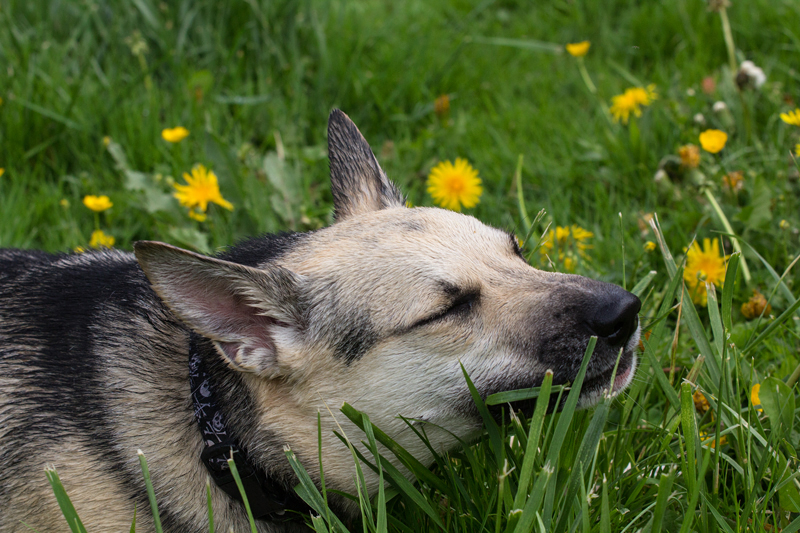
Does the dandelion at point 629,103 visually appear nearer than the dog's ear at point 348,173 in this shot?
No

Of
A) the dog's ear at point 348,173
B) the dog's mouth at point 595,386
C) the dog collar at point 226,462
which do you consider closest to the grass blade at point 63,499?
the dog collar at point 226,462

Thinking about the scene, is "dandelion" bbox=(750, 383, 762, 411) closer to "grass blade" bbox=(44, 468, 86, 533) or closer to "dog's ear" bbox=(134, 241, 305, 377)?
"dog's ear" bbox=(134, 241, 305, 377)

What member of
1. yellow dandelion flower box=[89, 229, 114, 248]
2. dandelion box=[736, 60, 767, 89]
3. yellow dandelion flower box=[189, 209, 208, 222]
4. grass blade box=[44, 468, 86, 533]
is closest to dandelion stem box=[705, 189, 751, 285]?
dandelion box=[736, 60, 767, 89]

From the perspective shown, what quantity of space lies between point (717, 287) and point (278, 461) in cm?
234

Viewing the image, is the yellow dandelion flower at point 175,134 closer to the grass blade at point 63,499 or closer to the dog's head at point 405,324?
the dog's head at point 405,324

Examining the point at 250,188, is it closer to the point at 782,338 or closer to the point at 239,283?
the point at 239,283

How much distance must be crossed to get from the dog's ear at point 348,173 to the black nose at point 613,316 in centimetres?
126

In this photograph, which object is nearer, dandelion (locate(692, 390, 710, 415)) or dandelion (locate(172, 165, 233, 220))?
dandelion (locate(692, 390, 710, 415))

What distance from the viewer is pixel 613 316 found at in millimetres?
2357

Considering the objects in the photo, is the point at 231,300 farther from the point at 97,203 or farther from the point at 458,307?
the point at 97,203

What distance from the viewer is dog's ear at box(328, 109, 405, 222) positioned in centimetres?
325

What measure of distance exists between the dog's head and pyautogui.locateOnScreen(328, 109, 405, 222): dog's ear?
1.99 ft

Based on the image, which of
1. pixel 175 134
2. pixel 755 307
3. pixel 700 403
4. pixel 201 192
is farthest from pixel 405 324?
pixel 175 134

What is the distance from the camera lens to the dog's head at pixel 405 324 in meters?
2.39
